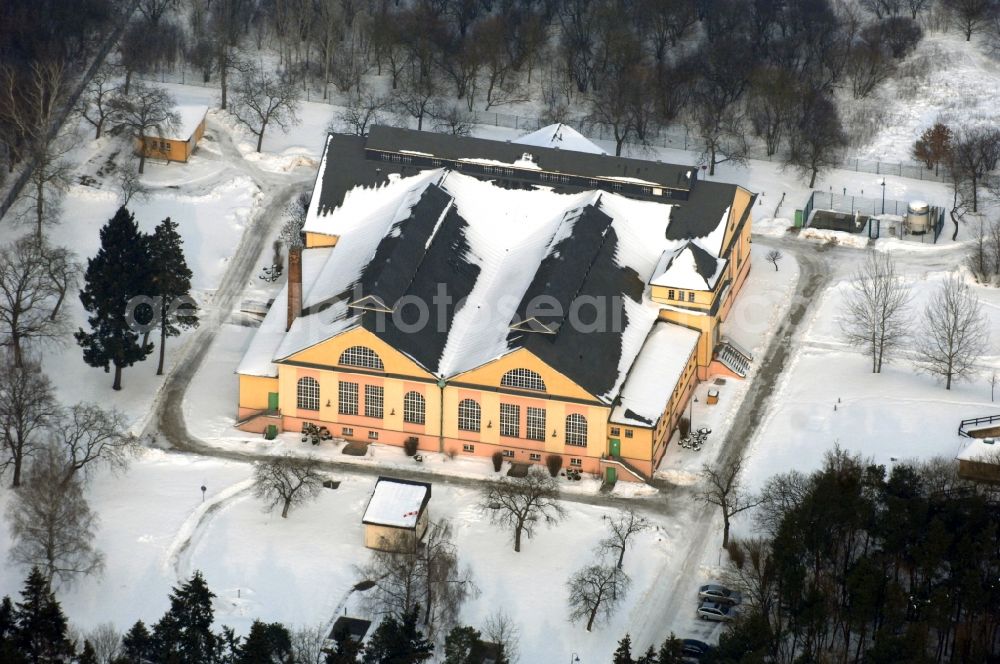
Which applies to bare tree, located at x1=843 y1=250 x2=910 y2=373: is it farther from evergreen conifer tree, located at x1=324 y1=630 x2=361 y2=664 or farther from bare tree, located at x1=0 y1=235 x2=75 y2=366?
bare tree, located at x1=0 y1=235 x2=75 y2=366

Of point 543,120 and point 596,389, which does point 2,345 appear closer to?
point 596,389

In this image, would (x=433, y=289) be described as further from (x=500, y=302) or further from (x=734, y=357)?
(x=734, y=357)

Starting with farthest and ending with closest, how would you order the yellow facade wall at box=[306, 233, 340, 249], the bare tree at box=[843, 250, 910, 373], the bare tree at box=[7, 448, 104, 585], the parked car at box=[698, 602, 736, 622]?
the yellow facade wall at box=[306, 233, 340, 249]
the bare tree at box=[843, 250, 910, 373]
the bare tree at box=[7, 448, 104, 585]
the parked car at box=[698, 602, 736, 622]

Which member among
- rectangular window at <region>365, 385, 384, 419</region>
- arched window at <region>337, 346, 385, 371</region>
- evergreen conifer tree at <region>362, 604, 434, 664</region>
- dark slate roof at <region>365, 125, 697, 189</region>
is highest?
dark slate roof at <region>365, 125, 697, 189</region>

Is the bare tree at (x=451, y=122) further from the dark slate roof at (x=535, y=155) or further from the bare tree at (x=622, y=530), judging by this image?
the bare tree at (x=622, y=530)

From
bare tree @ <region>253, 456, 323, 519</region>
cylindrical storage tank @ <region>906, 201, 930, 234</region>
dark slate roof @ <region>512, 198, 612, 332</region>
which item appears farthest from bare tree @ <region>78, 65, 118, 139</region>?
cylindrical storage tank @ <region>906, 201, 930, 234</region>

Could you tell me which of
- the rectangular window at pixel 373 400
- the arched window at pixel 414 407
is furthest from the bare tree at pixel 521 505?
the rectangular window at pixel 373 400
